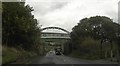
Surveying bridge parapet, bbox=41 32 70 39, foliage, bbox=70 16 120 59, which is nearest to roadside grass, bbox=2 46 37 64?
foliage, bbox=70 16 120 59

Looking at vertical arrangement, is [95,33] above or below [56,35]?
below

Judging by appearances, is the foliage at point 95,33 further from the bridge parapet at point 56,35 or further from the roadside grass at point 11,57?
the bridge parapet at point 56,35

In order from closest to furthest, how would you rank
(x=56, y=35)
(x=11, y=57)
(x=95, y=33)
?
(x=11, y=57)
(x=95, y=33)
(x=56, y=35)

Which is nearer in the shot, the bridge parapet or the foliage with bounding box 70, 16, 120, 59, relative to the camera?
the foliage with bounding box 70, 16, 120, 59

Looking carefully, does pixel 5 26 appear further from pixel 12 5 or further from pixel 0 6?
pixel 0 6

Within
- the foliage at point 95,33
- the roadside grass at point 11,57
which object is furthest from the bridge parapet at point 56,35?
the roadside grass at point 11,57

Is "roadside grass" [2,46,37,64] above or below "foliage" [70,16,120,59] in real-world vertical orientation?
below

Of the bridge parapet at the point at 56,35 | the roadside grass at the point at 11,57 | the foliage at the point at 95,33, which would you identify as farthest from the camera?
the bridge parapet at the point at 56,35

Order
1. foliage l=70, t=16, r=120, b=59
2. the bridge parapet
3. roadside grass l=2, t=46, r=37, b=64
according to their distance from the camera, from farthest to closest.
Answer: the bridge parapet, foliage l=70, t=16, r=120, b=59, roadside grass l=2, t=46, r=37, b=64

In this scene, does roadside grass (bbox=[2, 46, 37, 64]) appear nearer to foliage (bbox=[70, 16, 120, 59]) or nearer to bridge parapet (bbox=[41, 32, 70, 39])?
foliage (bbox=[70, 16, 120, 59])

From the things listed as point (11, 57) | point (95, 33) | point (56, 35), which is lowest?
point (11, 57)

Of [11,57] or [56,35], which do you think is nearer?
[11,57]

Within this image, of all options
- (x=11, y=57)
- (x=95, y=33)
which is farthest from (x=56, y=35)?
(x=11, y=57)

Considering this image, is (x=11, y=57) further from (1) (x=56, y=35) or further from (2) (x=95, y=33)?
(1) (x=56, y=35)
